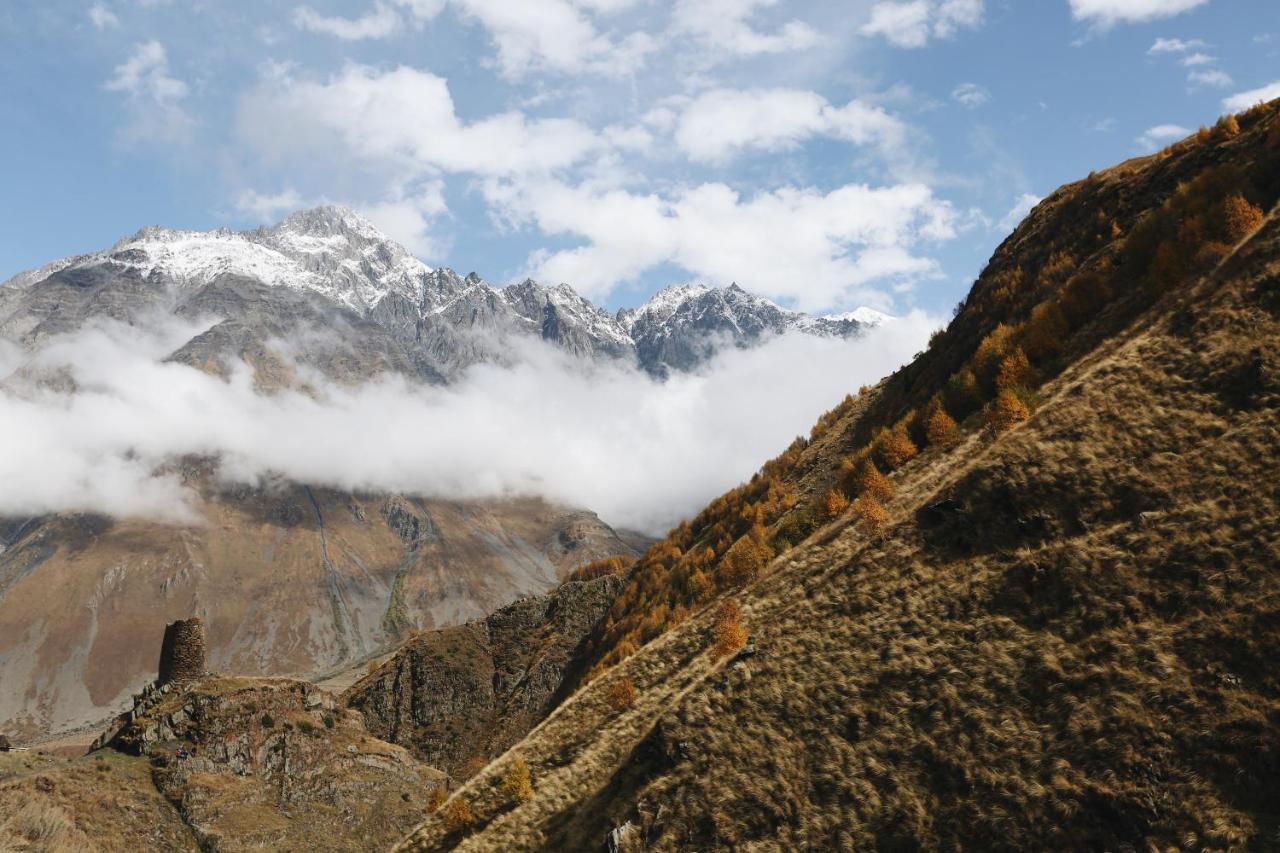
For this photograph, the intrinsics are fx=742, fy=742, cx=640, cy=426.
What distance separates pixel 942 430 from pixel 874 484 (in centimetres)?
585

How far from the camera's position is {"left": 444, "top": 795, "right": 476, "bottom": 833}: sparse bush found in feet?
99.5

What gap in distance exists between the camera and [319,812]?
2591 inches

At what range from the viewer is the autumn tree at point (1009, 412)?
104 feet

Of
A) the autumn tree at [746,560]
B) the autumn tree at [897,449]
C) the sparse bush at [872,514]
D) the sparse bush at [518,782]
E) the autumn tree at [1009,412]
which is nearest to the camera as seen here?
the sparse bush at [518,782]

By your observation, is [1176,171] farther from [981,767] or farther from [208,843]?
[208,843]

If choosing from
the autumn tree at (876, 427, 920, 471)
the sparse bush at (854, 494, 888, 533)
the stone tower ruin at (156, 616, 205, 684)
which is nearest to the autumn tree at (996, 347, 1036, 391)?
the autumn tree at (876, 427, 920, 471)

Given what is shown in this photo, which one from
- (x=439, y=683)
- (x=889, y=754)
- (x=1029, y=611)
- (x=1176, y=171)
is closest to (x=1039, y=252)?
(x=1176, y=171)

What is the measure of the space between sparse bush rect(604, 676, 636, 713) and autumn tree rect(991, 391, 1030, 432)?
1996cm

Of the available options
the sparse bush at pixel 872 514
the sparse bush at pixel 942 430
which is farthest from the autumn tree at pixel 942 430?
the sparse bush at pixel 872 514

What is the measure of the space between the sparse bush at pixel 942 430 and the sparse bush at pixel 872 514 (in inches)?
242

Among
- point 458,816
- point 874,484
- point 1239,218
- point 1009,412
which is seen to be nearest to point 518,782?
point 458,816

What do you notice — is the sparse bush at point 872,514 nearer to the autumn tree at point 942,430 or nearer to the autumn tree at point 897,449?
the autumn tree at point 942,430

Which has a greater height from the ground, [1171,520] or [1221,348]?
[1221,348]

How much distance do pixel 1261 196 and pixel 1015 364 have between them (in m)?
12.6
